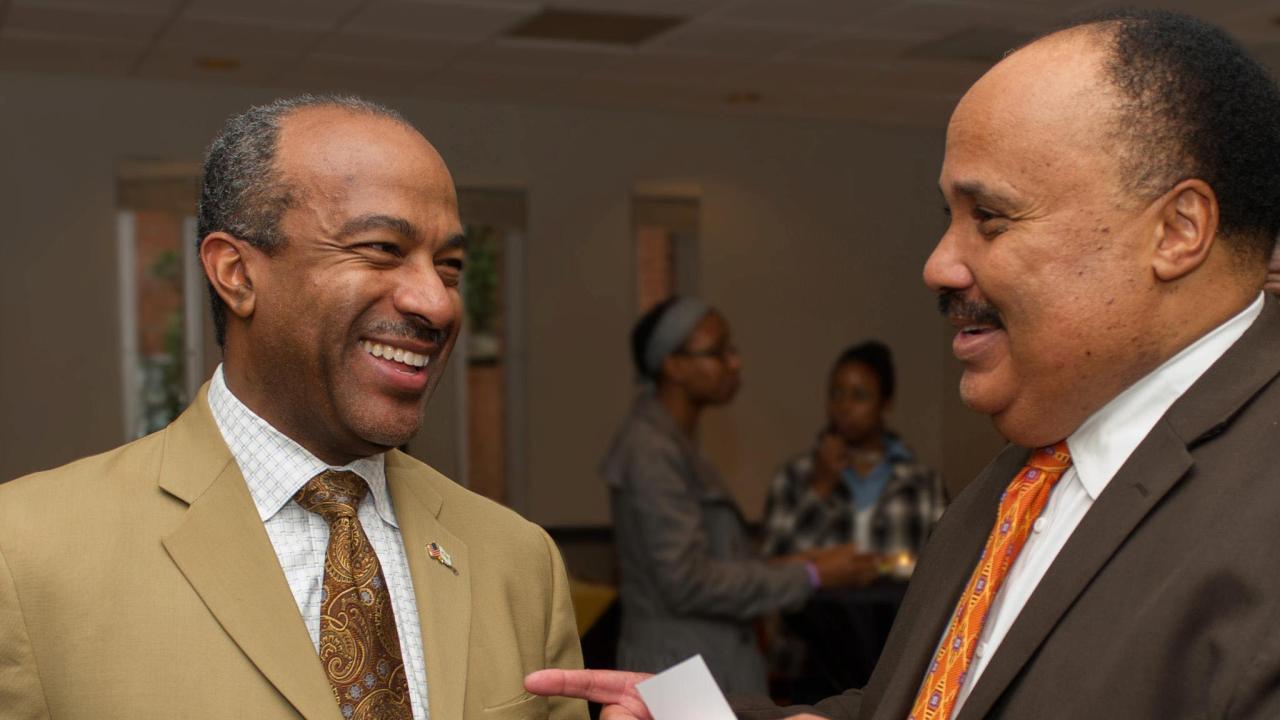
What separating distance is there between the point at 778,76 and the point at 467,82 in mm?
1864

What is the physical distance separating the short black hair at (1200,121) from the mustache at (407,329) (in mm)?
805

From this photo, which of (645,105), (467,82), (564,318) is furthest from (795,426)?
(467,82)

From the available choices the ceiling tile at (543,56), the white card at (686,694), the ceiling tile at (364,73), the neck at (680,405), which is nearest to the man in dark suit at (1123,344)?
the white card at (686,694)

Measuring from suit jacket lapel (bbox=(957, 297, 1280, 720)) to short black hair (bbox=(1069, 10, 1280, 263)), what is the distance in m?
0.13

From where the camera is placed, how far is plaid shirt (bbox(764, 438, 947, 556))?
441 cm

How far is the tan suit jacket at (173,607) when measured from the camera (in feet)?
4.57

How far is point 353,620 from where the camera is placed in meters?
1.52

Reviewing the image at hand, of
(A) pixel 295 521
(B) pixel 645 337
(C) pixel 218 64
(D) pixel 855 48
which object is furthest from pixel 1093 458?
(C) pixel 218 64

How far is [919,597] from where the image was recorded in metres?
1.73

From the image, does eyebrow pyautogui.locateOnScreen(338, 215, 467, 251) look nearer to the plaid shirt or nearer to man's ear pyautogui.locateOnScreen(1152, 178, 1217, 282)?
man's ear pyautogui.locateOnScreen(1152, 178, 1217, 282)

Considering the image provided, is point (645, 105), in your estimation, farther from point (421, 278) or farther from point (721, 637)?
point (421, 278)

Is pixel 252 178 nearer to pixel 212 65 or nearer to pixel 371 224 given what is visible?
pixel 371 224

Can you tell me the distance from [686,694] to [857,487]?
3124 millimetres

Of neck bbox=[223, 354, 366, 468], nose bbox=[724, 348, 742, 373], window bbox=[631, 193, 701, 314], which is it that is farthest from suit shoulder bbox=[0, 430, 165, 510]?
window bbox=[631, 193, 701, 314]
